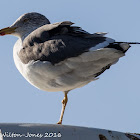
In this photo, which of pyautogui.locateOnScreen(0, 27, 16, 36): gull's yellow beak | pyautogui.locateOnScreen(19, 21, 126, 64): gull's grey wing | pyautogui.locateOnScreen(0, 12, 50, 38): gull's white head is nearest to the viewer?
pyautogui.locateOnScreen(19, 21, 126, 64): gull's grey wing

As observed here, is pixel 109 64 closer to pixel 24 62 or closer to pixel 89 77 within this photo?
pixel 89 77

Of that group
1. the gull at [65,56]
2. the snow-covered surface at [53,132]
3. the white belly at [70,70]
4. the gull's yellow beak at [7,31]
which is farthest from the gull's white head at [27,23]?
the snow-covered surface at [53,132]

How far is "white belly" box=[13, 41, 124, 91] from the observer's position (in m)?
6.21

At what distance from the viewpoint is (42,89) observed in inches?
272

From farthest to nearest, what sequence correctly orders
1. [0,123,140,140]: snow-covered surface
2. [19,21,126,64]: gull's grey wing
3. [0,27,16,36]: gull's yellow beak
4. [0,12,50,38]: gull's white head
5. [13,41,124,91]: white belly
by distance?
[0,27,16,36]: gull's yellow beak → [0,12,50,38]: gull's white head → [19,21,126,64]: gull's grey wing → [13,41,124,91]: white belly → [0,123,140,140]: snow-covered surface

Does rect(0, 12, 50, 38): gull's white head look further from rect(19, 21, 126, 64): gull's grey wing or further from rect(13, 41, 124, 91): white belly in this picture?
rect(13, 41, 124, 91): white belly

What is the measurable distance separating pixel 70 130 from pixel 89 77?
78.6 inches

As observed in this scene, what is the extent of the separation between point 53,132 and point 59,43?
7.17 feet

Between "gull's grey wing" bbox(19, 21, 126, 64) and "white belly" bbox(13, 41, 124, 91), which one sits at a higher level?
"gull's grey wing" bbox(19, 21, 126, 64)

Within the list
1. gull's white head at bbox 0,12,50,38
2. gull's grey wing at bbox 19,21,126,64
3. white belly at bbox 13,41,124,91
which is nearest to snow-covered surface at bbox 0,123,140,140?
white belly at bbox 13,41,124,91

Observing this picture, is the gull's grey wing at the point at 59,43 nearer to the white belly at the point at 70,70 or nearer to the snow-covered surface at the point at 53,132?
the white belly at the point at 70,70

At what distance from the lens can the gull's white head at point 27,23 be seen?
308 inches

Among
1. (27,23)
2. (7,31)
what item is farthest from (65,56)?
(7,31)

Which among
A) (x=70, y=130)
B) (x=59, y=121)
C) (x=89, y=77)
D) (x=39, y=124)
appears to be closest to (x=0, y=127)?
(x=39, y=124)
